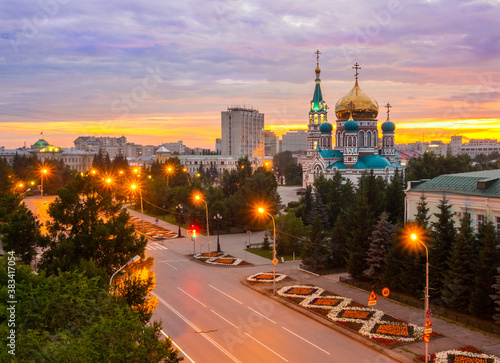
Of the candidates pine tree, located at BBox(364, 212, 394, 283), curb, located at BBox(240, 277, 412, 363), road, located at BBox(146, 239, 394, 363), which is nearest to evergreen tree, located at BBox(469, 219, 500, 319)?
curb, located at BBox(240, 277, 412, 363)

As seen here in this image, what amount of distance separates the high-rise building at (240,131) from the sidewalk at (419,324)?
156 meters

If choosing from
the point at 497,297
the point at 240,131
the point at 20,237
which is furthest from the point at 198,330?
the point at 240,131

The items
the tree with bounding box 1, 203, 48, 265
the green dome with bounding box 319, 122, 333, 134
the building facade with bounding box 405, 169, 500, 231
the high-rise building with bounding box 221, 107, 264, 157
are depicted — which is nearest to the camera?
the tree with bounding box 1, 203, 48, 265

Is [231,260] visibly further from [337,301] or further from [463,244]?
[463,244]

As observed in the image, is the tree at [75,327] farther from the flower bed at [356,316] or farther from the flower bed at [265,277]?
the flower bed at [265,277]

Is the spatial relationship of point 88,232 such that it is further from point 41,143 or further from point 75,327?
point 41,143

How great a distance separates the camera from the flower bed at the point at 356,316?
22656mm

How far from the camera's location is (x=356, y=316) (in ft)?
83.4

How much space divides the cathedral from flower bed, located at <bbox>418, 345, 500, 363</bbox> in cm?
5096

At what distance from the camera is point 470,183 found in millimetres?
31922

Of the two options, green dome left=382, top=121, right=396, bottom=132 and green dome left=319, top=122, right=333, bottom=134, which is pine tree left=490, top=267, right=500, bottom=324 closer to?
green dome left=319, top=122, right=333, bottom=134

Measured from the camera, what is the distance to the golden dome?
3027 inches

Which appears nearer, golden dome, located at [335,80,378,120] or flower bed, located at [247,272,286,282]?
flower bed, located at [247,272,286,282]

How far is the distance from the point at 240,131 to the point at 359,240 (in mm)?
156192
